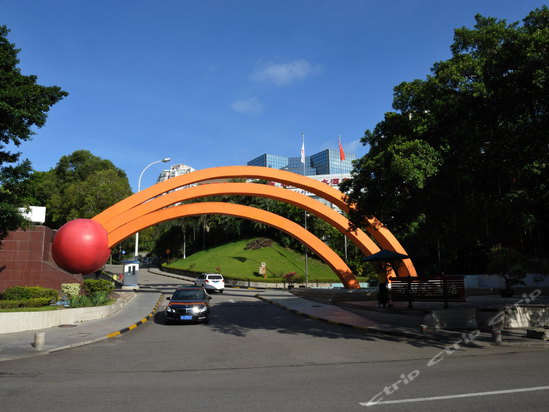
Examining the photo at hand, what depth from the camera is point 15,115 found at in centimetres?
1340

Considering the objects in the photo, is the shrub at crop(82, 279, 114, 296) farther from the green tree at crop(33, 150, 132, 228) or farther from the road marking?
the green tree at crop(33, 150, 132, 228)

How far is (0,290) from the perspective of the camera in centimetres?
2078

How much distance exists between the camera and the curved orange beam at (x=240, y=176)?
88.3 feet

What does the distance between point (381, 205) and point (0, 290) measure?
20.6m

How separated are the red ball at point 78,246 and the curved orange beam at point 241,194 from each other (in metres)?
7.80

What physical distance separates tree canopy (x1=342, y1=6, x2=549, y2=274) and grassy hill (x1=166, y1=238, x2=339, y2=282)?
3185 centimetres

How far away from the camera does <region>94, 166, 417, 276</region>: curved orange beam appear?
26.9 metres

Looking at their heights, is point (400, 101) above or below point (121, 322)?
above

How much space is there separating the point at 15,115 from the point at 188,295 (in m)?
9.93

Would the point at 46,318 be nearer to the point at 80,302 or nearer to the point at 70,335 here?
the point at 70,335

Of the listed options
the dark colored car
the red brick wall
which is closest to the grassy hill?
the red brick wall

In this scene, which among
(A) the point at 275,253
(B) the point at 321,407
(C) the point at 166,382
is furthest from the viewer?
(A) the point at 275,253

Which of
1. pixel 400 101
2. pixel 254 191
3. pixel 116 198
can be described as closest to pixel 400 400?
pixel 400 101

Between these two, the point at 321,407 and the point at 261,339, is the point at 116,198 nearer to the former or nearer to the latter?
the point at 261,339
